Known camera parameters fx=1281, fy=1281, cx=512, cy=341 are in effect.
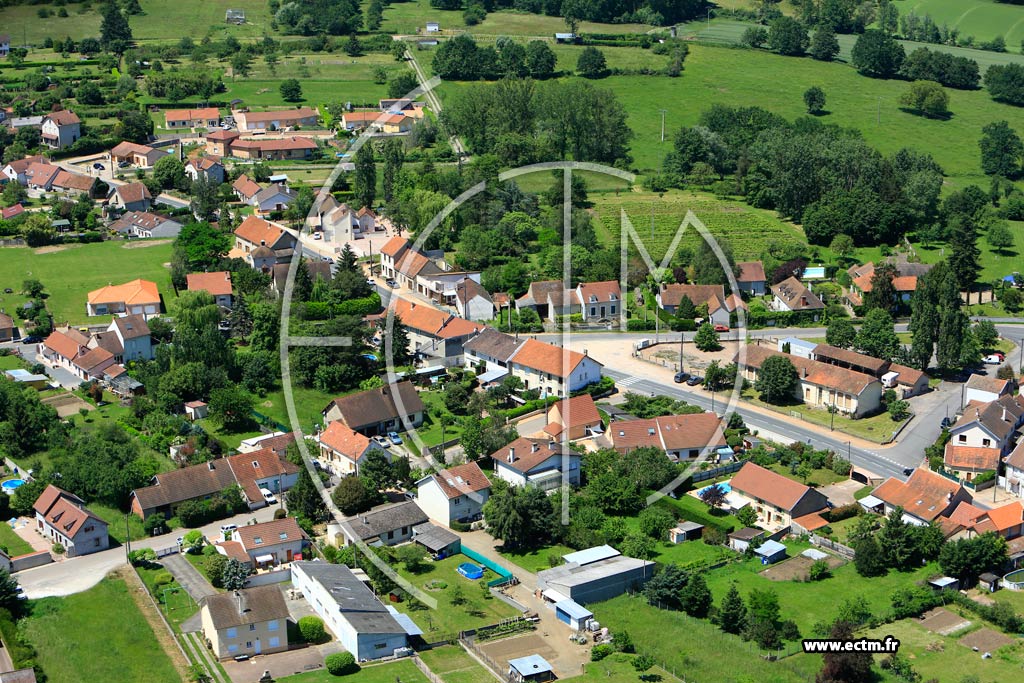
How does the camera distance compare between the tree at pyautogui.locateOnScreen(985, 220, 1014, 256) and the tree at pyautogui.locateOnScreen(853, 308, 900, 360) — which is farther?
the tree at pyautogui.locateOnScreen(985, 220, 1014, 256)

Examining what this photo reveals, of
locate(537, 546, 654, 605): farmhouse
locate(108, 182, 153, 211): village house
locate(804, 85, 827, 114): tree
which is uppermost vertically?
locate(804, 85, 827, 114): tree

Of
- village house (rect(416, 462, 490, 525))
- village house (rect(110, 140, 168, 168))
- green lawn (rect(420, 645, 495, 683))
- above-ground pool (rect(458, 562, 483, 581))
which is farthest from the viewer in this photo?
village house (rect(110, 140, 168, 168))

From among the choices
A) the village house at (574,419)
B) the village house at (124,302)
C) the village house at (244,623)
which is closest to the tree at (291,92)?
the village house at (124,302)

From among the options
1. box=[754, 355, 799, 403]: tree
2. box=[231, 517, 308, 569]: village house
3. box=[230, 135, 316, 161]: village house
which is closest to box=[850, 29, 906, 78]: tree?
box=[230, 135, 316, 161]: village house

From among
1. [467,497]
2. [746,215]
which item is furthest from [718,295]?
[467,497]

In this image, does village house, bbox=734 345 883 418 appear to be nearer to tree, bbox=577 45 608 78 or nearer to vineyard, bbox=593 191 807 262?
vineyard, bbox=593 191 807 262

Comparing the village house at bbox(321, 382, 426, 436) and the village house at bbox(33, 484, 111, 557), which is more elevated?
the village house at bbox(321, 382, 426, 436)

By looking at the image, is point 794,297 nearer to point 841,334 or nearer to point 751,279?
point 751,279
